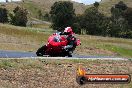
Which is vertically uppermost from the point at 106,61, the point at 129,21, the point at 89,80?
the point at 89,80

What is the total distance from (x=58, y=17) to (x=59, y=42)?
3141 inches

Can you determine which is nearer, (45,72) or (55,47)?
(45,72)

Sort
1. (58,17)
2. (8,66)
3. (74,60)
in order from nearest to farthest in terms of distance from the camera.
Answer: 1. (8,66)
2. (74,60)
3. (58,17)

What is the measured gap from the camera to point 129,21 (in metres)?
126

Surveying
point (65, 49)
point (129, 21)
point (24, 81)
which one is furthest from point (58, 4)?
point (24, 81)

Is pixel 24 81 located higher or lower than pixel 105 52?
higher

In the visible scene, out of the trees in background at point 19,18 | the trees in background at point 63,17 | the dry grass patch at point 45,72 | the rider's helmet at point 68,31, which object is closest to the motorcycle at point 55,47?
the rider's helmet at point 68,31

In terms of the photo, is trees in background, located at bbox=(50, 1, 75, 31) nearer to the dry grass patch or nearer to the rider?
the rider

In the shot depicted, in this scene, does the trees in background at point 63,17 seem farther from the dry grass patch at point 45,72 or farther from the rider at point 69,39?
the dry grass patch at point 45,72

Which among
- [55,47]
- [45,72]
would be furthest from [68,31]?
[45,72]

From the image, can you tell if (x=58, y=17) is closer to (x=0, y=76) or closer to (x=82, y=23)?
(x=82, y=23)

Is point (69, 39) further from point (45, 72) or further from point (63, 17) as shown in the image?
point (63, 17)

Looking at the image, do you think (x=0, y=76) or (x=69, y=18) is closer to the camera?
(x=0, y=76)

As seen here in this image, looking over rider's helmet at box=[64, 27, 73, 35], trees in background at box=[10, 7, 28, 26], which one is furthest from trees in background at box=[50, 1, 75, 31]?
rider's helmet at box=[64, 27, 73, 35]
